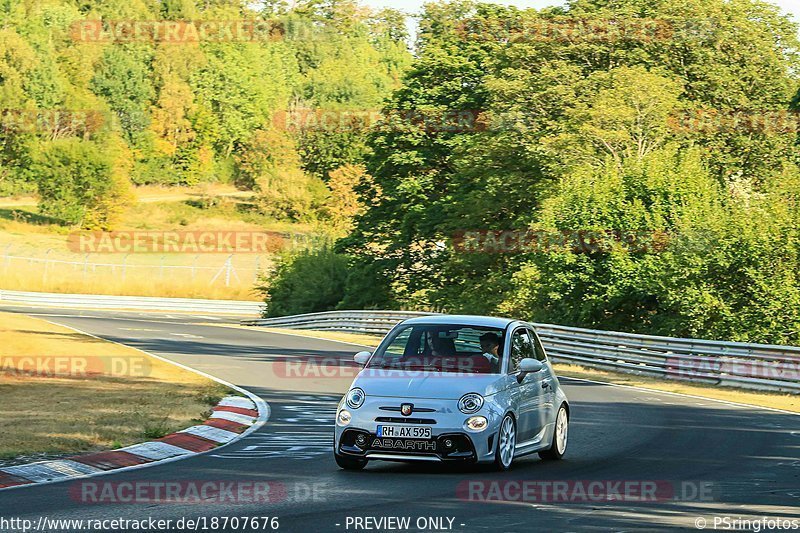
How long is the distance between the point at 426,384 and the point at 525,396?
127 centimetres

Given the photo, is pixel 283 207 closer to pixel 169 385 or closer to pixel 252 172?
pixel 252 172

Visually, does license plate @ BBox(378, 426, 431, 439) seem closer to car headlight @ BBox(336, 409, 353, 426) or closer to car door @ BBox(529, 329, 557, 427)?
car headlight @ BBox(336, 409, 353, 426)

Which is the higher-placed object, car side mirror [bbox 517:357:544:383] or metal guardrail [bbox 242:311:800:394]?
car side mirror [bbox 517:357:544:383]

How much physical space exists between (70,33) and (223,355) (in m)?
112

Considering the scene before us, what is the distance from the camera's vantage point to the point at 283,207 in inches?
4451

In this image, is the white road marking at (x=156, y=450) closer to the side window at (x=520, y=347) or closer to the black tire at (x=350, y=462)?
the black tire at (x=350, y=462)

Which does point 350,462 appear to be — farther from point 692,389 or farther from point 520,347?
point 692,389

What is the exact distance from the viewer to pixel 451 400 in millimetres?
11352

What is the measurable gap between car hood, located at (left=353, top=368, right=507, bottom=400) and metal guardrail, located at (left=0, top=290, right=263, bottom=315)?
55350 mm

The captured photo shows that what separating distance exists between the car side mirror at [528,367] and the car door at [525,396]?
4 cm

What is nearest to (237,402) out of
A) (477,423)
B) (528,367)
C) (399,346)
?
(399,346)

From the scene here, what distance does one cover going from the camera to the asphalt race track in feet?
30.0

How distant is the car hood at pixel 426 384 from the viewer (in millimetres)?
11438

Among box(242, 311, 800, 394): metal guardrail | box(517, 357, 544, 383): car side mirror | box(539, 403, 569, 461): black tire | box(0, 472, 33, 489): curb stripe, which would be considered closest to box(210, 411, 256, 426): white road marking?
box(539, 403, 569, 461): black tire
